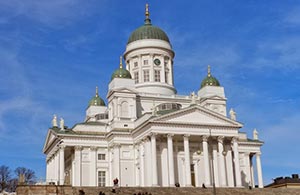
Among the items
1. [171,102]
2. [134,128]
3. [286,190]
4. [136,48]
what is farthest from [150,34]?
[286,190]

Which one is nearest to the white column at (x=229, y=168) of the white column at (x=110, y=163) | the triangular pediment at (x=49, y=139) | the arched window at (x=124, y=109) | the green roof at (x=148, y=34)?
the arched window at (x=124, y=109)

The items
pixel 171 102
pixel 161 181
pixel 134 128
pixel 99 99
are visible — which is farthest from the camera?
pixel 99 99

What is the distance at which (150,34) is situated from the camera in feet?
259

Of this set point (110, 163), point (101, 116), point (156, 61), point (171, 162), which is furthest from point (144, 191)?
point (156, 61)

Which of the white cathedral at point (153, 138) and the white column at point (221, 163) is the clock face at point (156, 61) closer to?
the white cathedral at point (153, 138)

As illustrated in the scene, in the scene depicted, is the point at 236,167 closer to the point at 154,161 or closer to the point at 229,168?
the point at 229,168

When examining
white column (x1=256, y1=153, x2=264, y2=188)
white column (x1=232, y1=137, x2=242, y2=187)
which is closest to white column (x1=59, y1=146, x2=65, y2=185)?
white column (x1=232, y1=137, x2=242, y2=187)

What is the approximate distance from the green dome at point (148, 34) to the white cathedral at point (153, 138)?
0.18 m

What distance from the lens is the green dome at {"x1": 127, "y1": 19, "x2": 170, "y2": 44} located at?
3103 inches

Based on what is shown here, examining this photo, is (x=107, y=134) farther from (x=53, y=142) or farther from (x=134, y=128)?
(x=53, y=142)

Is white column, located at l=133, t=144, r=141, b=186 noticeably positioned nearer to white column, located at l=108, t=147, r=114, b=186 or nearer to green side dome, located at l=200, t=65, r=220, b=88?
white column, located at l=108, t=147, r=114, b=186

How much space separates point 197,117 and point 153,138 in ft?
22.8

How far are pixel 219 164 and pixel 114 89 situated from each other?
18180 millimetres

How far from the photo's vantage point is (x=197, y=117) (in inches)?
2495
